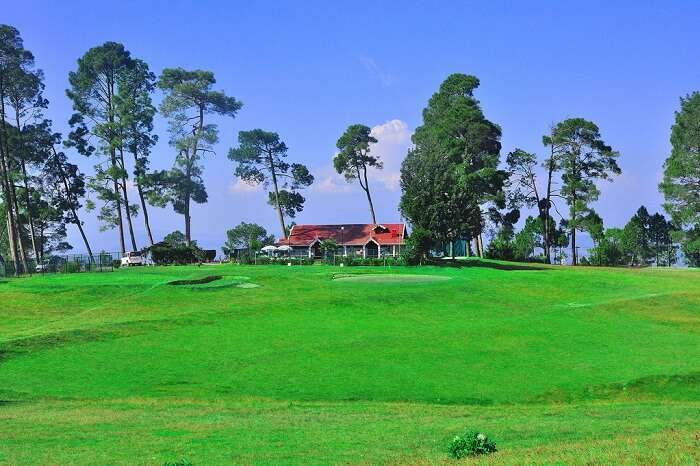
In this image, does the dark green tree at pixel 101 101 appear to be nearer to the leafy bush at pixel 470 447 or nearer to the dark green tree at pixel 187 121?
the dark green tree at pixel 187 121

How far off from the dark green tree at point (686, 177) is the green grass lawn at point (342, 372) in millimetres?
36295

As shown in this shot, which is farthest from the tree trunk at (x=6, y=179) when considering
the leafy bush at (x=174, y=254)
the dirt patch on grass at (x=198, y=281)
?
the dirt patch on grass at (x=198, y=281)

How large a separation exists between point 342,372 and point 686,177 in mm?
70551

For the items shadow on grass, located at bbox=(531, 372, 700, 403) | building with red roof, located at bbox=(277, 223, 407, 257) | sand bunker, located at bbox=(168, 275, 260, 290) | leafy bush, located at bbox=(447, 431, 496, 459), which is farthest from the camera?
building with red roof, located at bbox=(277, 223, 407, 257)

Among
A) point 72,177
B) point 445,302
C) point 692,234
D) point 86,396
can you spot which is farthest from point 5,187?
point 692,234

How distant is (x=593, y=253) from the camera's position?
92.1 m

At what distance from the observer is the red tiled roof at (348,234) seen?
9771 centimetres

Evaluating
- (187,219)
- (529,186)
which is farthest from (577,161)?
(187,219)

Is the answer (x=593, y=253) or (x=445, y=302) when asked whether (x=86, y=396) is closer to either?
(x=445, y=302)

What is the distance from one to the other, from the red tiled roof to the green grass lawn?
146 feet

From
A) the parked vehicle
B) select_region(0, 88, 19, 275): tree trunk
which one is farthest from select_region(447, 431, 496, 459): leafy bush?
the parked vehicle

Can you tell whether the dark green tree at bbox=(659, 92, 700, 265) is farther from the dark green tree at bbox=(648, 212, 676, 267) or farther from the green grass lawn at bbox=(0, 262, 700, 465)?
the green grass lawn at bbox=(0, 262, 700, 465)

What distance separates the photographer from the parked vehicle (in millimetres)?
82719

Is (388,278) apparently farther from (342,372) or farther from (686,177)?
(686,177)
